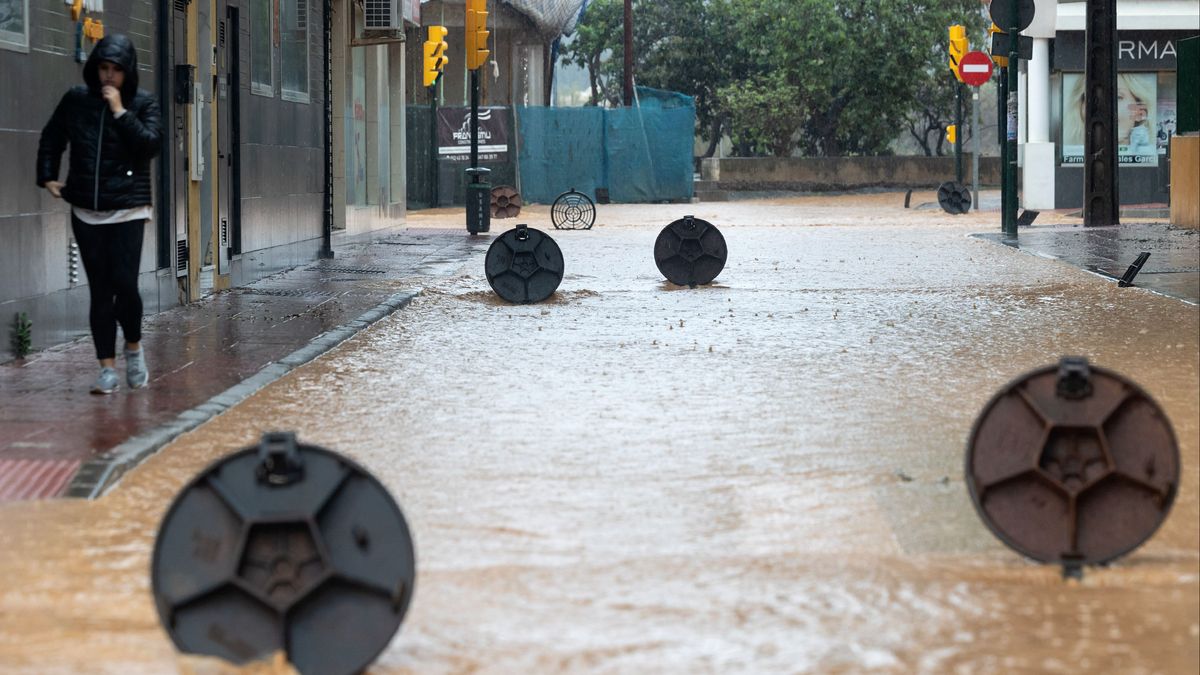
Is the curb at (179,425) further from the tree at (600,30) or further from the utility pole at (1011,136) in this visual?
the tree at (600,30)

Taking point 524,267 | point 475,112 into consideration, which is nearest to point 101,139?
point 524,267

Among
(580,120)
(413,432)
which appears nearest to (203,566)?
(413,432)

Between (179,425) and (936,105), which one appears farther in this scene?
(936,105)

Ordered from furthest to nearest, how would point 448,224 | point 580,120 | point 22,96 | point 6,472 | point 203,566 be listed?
point 580,120 < point 448,224 < point 22,96 < point 6,472 < point 203,566

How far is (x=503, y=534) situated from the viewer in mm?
5855

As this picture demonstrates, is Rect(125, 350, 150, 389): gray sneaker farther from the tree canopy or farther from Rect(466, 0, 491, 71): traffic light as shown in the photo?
the tree canopy

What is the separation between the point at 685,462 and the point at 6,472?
2.57 m

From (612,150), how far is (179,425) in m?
34.3

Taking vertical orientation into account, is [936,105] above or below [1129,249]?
above

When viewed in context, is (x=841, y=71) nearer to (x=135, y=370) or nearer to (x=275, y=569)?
(x=135, y=370)

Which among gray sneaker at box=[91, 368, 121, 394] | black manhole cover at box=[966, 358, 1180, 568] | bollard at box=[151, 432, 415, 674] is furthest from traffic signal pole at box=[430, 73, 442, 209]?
bollard at box=[151, 432, 415, 674]

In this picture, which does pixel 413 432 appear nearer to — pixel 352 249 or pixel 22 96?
pixel 22 96

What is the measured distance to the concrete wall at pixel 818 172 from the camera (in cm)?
4662

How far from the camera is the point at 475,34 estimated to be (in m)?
25.1
